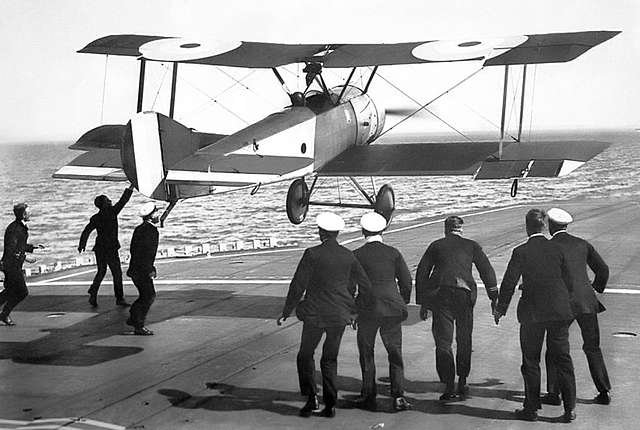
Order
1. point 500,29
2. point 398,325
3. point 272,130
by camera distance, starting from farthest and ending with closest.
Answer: point 500,29
point 272,130
point 398,325

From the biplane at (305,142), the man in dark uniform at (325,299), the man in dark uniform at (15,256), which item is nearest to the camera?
the man in dark uniform at (325,299)

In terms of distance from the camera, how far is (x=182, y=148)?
49.1 ft

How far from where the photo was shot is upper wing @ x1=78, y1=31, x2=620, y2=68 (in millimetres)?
Answer: 16359

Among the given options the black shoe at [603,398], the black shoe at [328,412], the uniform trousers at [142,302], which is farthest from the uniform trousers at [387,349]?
the uniform trousers at [142,302]

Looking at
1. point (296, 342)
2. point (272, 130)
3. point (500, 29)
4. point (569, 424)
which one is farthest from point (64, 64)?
point (569, 424)

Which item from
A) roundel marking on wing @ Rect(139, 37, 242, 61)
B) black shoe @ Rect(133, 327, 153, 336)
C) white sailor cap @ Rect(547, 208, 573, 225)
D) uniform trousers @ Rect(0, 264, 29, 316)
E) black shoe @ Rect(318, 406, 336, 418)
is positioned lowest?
black shoe @ Rect(133, 327, 153, 336)

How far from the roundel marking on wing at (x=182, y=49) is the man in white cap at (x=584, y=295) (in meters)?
10.5

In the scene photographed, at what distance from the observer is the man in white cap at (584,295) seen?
29.3 ft

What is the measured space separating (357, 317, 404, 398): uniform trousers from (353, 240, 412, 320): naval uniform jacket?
91mm

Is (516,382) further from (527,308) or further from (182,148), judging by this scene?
(182,148)

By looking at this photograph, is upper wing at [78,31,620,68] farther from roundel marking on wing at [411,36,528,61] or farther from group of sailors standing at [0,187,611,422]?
group of sailors standing at [0,187,611,422]

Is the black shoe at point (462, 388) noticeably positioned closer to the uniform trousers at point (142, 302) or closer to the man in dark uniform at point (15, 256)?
the uniform trousers at point (142, 302)

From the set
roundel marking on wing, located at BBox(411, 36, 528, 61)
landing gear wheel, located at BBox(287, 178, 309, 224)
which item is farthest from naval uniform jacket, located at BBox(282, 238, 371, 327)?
landing gear wheel, located at BBox(287, 178, 309, 224)

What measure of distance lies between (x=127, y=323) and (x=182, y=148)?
3378 millimetres
